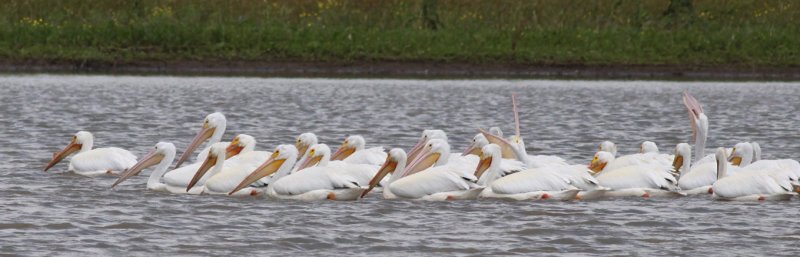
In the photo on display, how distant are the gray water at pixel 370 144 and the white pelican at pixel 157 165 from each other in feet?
0.41

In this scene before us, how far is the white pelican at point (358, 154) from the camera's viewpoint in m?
13.9

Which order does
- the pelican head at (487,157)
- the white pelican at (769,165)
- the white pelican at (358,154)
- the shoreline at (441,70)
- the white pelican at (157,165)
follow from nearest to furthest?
the white pelican at (769,165)
the pelican head at (487,157)
the white pelican at (157,165)
the white pelican at (358,154)
the shoreline at (441,70)

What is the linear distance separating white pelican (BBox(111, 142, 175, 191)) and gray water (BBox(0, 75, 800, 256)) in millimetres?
126

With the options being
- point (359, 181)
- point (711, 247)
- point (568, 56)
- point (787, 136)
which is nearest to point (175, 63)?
point (568, 56)

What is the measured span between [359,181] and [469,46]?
66.1 ft

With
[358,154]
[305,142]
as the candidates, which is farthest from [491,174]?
[305,142]

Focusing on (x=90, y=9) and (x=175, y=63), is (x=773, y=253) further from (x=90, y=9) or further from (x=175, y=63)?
(x=90, y=9)

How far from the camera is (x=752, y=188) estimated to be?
12.5 m

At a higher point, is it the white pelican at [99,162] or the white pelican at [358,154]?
the white pelican at [358,154]

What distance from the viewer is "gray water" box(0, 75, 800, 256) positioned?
34.3ft

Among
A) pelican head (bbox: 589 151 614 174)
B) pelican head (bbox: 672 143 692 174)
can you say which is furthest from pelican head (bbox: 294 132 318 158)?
pelican head (bbox: 672 143 692 174)

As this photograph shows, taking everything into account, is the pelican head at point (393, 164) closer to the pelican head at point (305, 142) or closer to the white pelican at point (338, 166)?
the white pelican at point (338, 166)

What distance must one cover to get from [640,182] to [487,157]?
1105mm

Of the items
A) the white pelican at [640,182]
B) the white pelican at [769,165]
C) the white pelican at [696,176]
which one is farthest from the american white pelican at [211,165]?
the white pelican at [769,165]
